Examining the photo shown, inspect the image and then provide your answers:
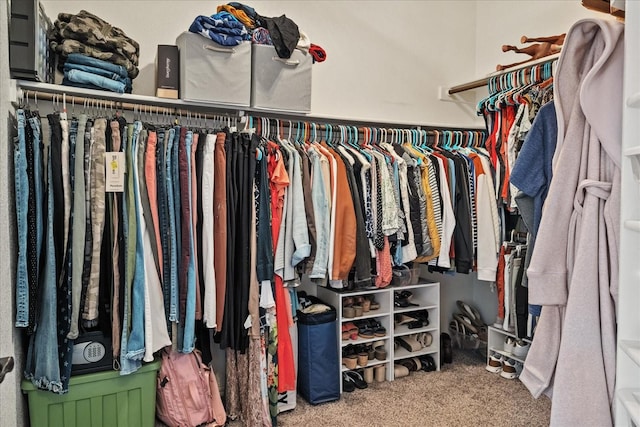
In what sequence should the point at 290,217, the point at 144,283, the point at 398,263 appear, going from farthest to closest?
1. the point at 398,263
2. the point at 290,217
3. the point at 144,283

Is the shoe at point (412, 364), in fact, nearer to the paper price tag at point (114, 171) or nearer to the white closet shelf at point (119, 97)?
the white closet shelf at point (119, 97)

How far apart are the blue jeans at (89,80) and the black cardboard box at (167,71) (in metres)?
0.19

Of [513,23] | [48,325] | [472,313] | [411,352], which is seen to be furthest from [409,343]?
[513,23]

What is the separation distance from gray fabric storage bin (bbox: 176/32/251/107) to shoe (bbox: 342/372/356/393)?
1710mm

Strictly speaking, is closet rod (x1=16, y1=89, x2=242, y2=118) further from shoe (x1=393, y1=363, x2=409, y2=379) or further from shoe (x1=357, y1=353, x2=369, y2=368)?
shoe (x1=393, y1=363, x2=409, y2=379)

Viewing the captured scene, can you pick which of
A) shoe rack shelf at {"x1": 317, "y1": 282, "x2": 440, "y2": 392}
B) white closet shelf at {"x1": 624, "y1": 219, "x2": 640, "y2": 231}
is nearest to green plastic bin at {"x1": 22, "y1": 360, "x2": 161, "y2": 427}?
shoe rack shelf at {"x1": 317, "y1": 282, "x2": 440, "y2": 392}

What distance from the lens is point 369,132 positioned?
2.95 meters

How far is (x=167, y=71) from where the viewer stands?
237cm

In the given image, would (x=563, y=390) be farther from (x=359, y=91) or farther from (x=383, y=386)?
(x=359, y=91)

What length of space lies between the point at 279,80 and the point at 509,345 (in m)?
2.20

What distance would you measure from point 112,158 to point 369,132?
4.95ft

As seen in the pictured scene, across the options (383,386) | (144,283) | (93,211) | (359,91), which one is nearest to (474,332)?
(383,386)

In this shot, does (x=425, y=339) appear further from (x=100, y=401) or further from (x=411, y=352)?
(x=100, y=401)

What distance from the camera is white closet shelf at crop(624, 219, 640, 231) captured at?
111 cm
